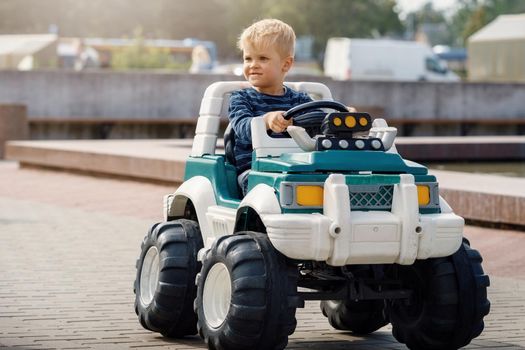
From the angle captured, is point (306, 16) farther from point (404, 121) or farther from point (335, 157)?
point (335, 157)

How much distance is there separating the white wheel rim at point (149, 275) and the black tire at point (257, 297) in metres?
0.93

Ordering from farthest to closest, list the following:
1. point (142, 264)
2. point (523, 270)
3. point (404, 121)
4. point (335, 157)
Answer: point (404, 121) < point (523, 270) < point (142, 264) < point (335, 157)

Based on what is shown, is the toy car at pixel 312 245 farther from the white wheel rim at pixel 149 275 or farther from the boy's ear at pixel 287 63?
the boy's ear at pixel 287 63

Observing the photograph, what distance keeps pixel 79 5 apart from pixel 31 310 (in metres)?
97.5

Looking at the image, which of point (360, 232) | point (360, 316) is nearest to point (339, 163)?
point (360, 232)

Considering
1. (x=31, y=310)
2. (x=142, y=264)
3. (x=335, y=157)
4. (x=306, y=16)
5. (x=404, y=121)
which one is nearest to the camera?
(x=335, y=157)

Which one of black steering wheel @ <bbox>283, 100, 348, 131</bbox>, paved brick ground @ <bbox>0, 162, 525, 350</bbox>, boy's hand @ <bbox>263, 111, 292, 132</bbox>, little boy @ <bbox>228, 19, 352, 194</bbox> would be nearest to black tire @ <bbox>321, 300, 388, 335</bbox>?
paved brick ground @ <bbox>0, 162, 525, 350</bbox>

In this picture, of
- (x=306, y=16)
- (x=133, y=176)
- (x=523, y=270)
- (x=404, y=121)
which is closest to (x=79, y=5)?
(x=306, y=16)

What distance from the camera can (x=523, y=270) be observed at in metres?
9.27

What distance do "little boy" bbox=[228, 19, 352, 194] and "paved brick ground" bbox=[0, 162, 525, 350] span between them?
0.92m

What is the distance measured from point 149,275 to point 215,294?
828 millimetres

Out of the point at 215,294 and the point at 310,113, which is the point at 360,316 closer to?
the point at 215,294

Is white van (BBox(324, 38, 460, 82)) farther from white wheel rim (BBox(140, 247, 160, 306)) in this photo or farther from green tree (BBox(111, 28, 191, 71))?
white wheel rim (BBox(140, 247, 160, 306))

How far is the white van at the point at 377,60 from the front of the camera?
156ft
